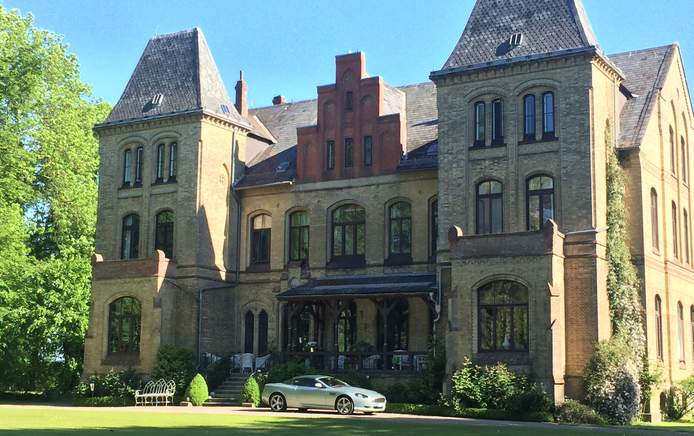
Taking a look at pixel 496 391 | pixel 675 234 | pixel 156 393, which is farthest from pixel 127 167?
pixel 675 234

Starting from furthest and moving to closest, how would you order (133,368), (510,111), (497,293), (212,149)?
1. (212,149)
2. (133,368)
3. (510,111)
4. (497,293)

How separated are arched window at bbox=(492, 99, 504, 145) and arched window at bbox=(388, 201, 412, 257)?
572 cm

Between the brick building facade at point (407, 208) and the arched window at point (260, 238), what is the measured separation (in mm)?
114

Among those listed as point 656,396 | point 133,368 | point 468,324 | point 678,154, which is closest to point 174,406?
point 133,368

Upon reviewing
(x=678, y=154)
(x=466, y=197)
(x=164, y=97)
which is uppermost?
(x=164, y=97)

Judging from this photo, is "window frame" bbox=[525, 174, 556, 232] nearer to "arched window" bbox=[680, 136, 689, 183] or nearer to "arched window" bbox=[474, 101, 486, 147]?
"arched window" bbox=[474, 101, 486, 147]

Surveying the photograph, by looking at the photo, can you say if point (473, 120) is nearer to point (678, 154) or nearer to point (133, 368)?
point (678, 154)

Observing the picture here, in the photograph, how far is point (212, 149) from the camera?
1638 inches

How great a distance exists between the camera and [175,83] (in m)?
43.3

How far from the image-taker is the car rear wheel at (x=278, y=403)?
3142 centimetres

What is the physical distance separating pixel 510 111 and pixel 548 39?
302cm

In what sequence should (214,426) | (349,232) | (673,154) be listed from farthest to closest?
1. (349,232)
2. (673,154)
3. (214,426)

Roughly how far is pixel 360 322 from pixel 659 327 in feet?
38.3

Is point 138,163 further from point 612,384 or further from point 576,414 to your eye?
point 612,384
